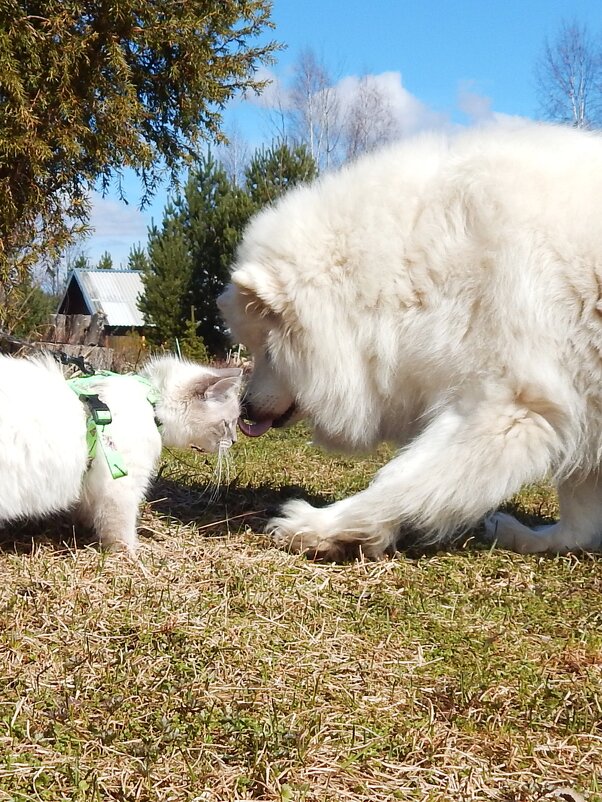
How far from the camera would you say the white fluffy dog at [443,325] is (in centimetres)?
326

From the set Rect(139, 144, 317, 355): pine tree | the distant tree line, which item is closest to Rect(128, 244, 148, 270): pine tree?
Rect(139, 144, 317, 355): pine tree

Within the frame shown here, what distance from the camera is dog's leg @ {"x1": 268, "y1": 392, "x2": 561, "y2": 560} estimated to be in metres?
3.27

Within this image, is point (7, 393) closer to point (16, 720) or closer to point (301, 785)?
point (16, 720)

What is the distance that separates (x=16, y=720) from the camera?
2096 millimetres

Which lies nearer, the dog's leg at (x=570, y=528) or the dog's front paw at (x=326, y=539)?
the dog's front paw at (x=326, y=539)

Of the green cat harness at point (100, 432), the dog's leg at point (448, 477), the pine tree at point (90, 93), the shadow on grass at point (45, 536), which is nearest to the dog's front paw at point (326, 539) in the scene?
the dog's leg at point (448, 477)

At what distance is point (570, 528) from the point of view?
3680 mm

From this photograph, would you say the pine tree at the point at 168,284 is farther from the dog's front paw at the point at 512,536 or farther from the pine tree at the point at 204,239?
the dog's front paw at the point at 512,536

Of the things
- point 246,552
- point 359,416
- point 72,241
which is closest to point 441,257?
point 359,416

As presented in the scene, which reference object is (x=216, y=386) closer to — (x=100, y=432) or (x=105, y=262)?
(x=100, y=432)

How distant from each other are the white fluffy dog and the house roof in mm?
33862

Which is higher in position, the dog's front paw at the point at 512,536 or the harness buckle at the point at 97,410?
the harness buckle at the point at 97,410

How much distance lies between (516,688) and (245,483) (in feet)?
8.92

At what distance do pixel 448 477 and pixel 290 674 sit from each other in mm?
1198
